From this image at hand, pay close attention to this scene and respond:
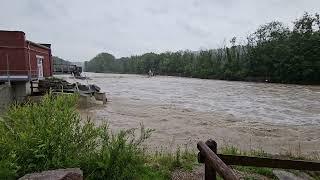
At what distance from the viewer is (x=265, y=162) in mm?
4953

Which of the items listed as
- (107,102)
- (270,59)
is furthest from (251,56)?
(107,102)

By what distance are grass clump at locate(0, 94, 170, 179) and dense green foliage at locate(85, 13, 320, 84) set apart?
195ft

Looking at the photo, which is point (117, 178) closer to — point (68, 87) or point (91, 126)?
point (91, 126)

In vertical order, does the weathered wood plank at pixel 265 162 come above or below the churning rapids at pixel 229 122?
above

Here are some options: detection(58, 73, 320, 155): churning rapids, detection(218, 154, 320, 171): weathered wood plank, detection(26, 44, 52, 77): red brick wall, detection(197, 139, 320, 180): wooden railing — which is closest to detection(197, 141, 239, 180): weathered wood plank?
detection(197, 139, 320, 180): wooden railing

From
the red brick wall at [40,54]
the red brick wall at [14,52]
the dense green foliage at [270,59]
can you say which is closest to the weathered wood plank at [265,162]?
the red brick wall at [14,52]

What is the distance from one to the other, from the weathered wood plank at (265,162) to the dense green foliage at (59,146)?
1412 mm

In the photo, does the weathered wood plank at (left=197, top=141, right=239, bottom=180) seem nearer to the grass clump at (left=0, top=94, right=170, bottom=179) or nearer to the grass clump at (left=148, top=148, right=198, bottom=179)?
the grass clump at (left=0, top=94, right=170, bottom=179)

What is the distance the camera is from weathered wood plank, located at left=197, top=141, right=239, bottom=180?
3.42m

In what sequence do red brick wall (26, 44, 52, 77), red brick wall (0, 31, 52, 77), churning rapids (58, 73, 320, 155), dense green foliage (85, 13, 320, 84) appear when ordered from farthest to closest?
dense green foliage (85, 13, 320, 84), red brick wall (26, 44, 52, 77), red brick wall (0, 31, 52, 77), churning rapids (58, 73, 320, 155)

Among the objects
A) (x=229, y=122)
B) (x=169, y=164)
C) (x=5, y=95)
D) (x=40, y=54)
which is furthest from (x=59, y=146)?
(x=40, y=54)

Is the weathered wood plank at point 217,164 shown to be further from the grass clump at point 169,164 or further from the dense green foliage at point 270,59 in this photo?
the dense green foliage at point 270,59

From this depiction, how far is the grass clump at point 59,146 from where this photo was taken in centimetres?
495

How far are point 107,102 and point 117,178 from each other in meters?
27.2
